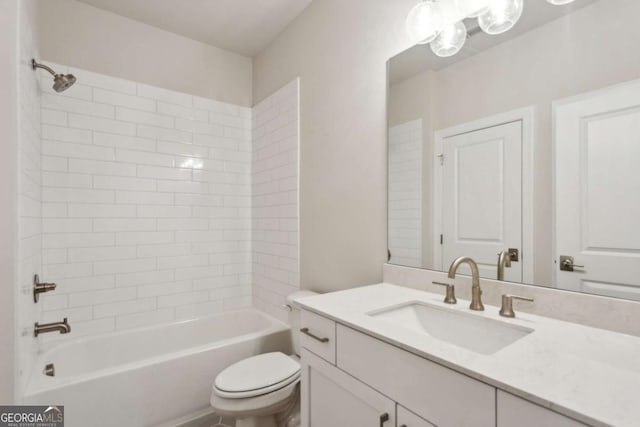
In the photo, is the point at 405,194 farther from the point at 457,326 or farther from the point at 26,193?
the point at 26,193

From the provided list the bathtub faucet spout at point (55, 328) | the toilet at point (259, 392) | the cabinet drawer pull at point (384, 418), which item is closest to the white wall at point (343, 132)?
the toilet at point (259, 392)

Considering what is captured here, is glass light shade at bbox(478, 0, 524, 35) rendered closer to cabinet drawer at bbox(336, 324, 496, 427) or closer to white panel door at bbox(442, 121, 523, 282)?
white panel door at bbox(442, 121, 523, 282)

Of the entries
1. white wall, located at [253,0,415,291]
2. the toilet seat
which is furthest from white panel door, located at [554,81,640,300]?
the toilet seat

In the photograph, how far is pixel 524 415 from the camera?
1.84 feet

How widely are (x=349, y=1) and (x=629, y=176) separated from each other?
160 centimetres

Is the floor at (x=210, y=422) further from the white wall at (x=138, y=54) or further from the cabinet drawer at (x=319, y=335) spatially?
the white wall at (x=138, y=54)

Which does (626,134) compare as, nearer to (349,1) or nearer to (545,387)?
(545,387)

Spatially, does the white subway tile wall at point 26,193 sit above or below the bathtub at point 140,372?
above

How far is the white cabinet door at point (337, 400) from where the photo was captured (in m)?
0.85

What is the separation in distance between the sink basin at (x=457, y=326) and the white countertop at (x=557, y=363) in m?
0.03

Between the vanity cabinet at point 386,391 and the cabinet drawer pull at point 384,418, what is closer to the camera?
the vanity cabinet at point 386,391

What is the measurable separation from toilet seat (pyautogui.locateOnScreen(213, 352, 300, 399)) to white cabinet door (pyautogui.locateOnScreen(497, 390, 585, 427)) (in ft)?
3.73

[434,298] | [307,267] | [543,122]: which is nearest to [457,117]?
[543,122]

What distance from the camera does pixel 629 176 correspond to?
851 mm
